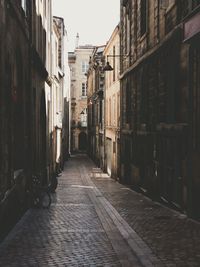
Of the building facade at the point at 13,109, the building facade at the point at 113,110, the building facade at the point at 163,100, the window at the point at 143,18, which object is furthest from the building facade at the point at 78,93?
the building facade at the point at 13,109

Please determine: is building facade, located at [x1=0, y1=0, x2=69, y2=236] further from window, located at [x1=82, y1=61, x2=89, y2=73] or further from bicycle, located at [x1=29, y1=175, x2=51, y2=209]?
window, located at [x1=82, y1=61, x2=89, y2=73]

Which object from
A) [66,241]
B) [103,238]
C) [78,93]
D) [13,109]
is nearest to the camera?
[66,241]

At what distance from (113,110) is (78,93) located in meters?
42.0

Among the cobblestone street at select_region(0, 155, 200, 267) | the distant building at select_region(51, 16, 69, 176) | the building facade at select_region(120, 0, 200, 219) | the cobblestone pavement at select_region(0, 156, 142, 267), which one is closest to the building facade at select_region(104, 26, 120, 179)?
the distant building at select_region(51, 16, 69, 176)

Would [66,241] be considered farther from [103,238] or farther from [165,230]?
[165,230]

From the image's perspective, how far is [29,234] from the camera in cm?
1130

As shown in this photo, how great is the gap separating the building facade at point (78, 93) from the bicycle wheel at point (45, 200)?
56.3 metres

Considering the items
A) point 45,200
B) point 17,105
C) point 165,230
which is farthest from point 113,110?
point 165,230

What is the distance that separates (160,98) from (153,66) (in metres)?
1.70

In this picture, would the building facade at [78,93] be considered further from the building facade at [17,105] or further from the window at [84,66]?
the building facade at [17,105]

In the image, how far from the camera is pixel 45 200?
1700 cm

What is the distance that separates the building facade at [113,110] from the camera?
30.5 m

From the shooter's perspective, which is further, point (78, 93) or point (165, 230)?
point (78, 93)

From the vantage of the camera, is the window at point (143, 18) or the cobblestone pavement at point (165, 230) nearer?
the cobblestone pavement at point (165, 230)
